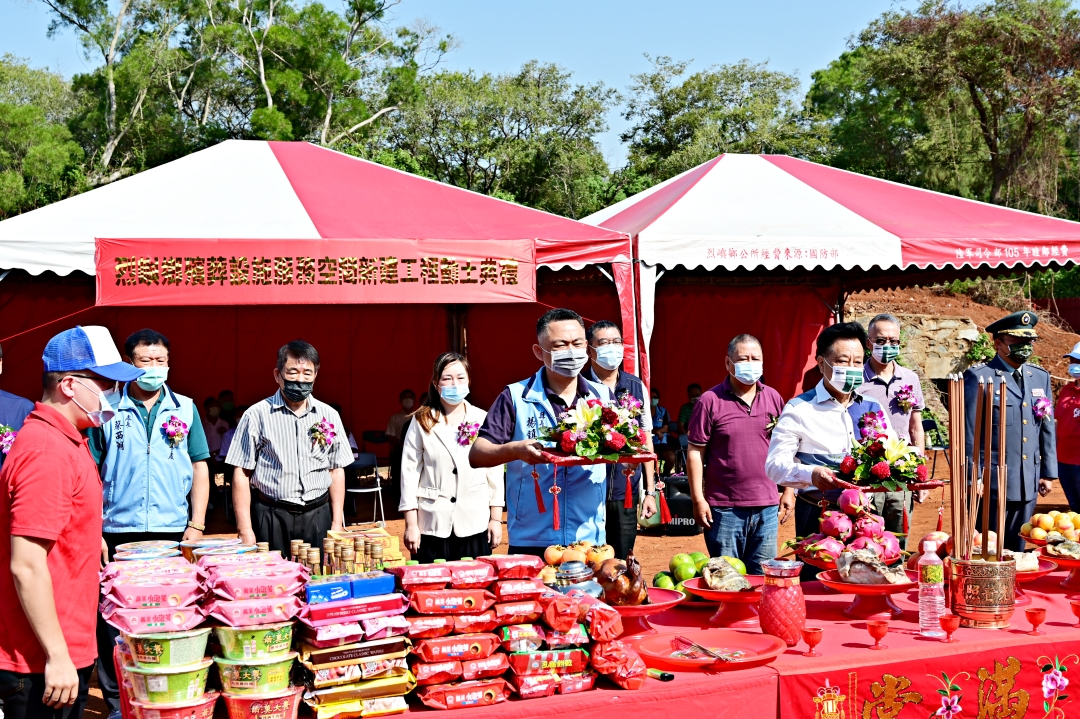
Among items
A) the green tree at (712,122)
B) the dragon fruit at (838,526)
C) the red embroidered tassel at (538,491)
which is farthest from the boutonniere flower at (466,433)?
the green tree at (712,122)

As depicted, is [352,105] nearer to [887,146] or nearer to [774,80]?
[774,80]

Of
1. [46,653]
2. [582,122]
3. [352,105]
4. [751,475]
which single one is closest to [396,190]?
[751,475]

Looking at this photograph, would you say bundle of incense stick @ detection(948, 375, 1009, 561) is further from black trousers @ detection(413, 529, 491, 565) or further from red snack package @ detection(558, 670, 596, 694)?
black trousers @ detection(413, 529, 491, 565)

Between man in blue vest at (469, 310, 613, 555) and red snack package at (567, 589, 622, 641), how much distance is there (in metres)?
0.99

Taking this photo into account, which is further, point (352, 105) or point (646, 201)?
point (352, 105)

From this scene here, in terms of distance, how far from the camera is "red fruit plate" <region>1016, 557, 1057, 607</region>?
138 inches

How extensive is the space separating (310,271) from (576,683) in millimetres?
5027

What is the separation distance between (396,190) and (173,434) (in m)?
4.27

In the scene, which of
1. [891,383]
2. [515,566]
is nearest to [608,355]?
[891,383]

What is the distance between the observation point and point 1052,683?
3.08 m

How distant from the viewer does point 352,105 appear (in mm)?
32125

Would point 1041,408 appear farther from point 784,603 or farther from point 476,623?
point 476,623

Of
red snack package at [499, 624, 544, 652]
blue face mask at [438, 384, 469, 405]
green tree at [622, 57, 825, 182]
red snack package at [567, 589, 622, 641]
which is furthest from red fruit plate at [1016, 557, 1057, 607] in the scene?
green tree at [622, 57, 825, 182]

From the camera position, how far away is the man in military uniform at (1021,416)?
19.9ft
